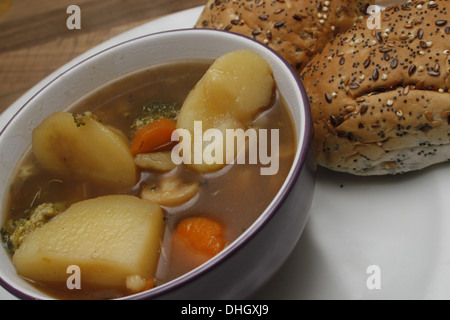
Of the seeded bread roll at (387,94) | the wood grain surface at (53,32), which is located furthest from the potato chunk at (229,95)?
the wood grain surface at (53,32)

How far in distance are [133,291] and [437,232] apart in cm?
94

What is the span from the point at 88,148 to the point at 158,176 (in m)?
0.24

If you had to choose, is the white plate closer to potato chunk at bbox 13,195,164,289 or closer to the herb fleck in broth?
the herb fleck in broth

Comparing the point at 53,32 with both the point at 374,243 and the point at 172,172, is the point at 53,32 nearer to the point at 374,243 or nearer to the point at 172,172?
the point at 172,172

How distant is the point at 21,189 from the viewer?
1.70m

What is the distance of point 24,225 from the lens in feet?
5.05

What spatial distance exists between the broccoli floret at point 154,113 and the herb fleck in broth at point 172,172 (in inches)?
1.5

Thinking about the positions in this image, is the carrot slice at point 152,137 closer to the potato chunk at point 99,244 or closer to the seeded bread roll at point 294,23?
the potato chunk at point 99,244

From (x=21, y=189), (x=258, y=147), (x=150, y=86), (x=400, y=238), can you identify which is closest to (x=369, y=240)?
(x=400, y=238)

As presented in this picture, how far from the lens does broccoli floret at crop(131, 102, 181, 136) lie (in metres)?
1.75

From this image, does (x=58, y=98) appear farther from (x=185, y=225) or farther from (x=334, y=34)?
(x=334, y=34)

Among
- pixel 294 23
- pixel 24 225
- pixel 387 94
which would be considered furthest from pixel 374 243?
pixel 24 225

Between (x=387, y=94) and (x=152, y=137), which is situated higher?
(x=387, y=94)

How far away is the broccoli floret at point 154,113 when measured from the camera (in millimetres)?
1753
